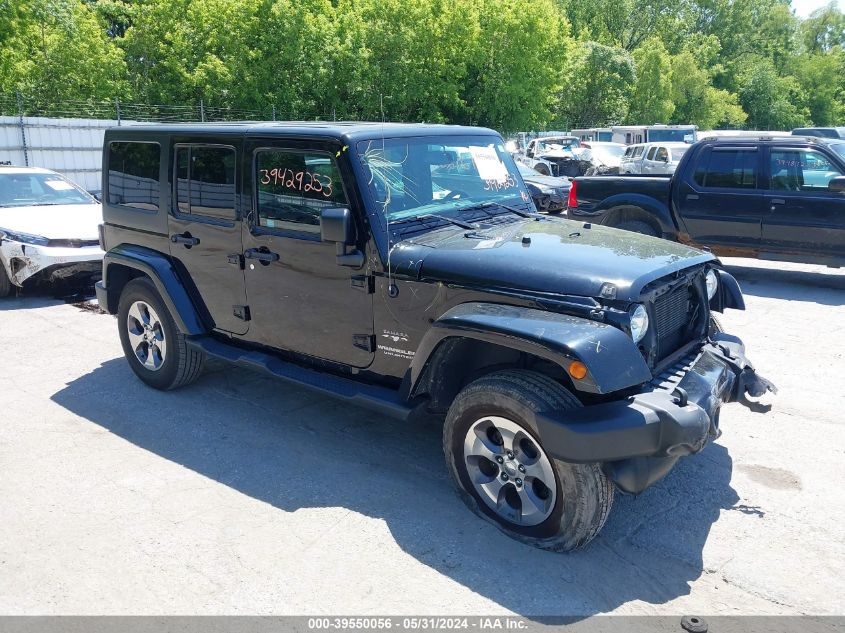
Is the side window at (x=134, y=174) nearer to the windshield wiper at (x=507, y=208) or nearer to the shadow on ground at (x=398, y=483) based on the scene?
the shadow on ground at (x=398, y=483)

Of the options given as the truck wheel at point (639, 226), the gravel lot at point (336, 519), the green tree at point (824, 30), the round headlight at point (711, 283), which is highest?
the green tree at point (824, 30)

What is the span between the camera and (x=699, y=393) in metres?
3.63

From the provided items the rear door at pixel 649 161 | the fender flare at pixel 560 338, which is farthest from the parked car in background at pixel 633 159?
the fender flare at pixel 560 338

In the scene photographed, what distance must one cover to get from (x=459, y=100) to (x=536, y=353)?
27430mm

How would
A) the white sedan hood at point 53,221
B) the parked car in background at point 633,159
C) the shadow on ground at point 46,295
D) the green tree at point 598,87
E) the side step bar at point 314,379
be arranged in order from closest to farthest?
1. the side step bar at point 314,379
2. the white sedan hood at point 53,221
3. the shadow on ground at point 46,295
4. the parked car in background at point 633,159
5. the green tree at point 598,87

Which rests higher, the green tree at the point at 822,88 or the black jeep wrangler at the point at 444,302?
the green tree at the point at 822,88

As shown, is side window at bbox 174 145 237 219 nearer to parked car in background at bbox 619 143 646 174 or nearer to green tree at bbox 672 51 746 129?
parked car in background at bbox 619 143 646 174

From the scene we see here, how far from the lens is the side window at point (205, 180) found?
4961 mm

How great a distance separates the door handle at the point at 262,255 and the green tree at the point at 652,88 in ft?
152

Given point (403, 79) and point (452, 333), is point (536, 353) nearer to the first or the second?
Answer: point (452, 333)

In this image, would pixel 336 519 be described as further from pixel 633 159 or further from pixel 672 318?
pixel 633 159

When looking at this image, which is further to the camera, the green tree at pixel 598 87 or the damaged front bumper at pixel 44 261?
the green tree at pixel 598 87

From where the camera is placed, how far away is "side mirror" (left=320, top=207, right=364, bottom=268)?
13.2ft

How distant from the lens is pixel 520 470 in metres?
3.61
